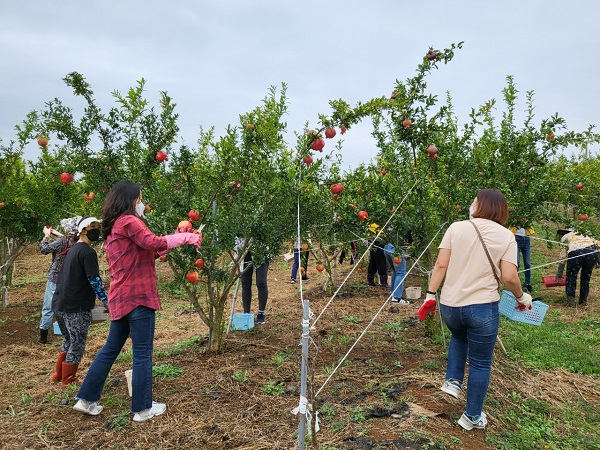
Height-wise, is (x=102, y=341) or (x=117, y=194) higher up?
(x=117, y=194)

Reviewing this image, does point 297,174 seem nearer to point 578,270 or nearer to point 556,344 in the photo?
point 556,344

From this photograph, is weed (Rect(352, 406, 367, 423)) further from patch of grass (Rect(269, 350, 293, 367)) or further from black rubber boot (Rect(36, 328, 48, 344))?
black rubber boot (Rect(36, 328, 48, 344))

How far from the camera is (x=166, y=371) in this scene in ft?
13.7

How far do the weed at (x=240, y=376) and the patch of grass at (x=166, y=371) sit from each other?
23.1 inches

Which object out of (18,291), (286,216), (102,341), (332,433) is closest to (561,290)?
(286,216)

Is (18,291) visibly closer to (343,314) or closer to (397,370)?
(343,314)

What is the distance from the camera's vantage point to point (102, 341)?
6137 millimetres

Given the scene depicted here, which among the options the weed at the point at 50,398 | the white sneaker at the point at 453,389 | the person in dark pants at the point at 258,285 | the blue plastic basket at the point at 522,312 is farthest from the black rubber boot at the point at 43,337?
the blue plastic basket at the point at 522,312

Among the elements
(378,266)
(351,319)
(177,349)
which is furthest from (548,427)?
(378,266)

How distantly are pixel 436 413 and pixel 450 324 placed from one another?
68 centimetres

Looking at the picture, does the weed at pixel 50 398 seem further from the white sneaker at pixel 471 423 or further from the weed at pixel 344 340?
the white sneaker at pixel 471 423

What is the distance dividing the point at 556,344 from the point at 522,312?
1.58 m

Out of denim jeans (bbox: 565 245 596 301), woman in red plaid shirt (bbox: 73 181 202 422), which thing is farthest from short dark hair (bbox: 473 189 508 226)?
denim jeans (bbox: 565 245 596 301)

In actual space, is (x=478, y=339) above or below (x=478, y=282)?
below
